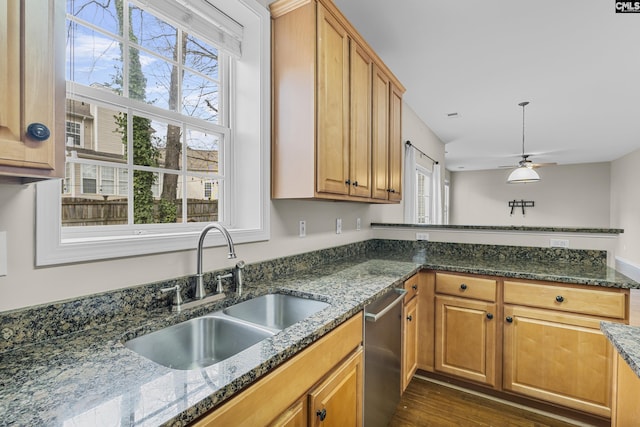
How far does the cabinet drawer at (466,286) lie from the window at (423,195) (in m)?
2.53

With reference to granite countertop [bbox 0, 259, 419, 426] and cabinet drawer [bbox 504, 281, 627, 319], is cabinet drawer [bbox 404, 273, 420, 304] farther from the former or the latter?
granite countertop [bbox 0, 259, 419, 426]

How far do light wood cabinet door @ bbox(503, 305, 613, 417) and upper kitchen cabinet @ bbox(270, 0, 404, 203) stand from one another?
1380 mm

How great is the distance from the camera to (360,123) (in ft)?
6.98

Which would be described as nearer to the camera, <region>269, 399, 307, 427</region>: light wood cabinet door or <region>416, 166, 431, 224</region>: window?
<region>269, 399, 307, 427</region>: light wood cabinet door

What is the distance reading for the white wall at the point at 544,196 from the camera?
8.04 m

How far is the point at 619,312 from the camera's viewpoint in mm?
1764

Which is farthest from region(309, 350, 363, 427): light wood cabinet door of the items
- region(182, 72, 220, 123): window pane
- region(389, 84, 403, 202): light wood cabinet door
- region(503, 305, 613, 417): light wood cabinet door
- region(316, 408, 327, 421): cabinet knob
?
region(389, 84, 403, 202): light wood cabinet door

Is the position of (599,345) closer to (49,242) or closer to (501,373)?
(501,373)

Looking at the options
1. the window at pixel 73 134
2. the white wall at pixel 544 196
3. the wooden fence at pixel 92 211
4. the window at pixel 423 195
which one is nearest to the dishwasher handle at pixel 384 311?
the wooden fence at pixel 92 211

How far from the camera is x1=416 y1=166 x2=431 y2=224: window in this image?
475cm

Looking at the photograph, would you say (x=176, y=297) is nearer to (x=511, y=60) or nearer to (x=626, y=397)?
(x=626, y=397)

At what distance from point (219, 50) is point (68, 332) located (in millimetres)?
1501

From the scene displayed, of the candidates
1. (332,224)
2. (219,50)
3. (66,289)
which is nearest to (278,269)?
(332,224)

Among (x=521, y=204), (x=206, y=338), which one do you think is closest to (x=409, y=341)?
(x=206, y=338)
